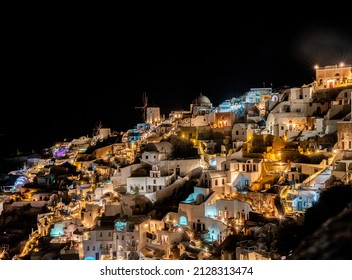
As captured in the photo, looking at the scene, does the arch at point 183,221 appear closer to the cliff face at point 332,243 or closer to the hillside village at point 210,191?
the hillside village at point 210,191

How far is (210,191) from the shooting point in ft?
54.2

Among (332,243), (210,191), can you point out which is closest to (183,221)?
(210,191)

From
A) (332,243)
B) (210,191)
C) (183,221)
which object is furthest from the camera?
(210,191)

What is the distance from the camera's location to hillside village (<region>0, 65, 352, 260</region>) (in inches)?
529

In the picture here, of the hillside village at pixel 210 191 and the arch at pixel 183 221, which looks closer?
the hillside village at pixel 210 191

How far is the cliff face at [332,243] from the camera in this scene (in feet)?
11.0

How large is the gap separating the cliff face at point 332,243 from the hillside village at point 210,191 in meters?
6.86

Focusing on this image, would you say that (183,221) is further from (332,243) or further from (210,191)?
(332,243)

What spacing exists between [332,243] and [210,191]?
13179mm

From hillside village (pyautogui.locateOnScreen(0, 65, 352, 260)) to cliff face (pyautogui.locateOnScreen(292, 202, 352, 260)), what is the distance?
6.86 meters

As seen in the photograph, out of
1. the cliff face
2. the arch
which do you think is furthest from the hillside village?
the cliff face

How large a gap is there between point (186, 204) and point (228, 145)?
6540 millimetres

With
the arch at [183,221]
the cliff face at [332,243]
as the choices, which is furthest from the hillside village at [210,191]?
the cliff face at [332,243]
